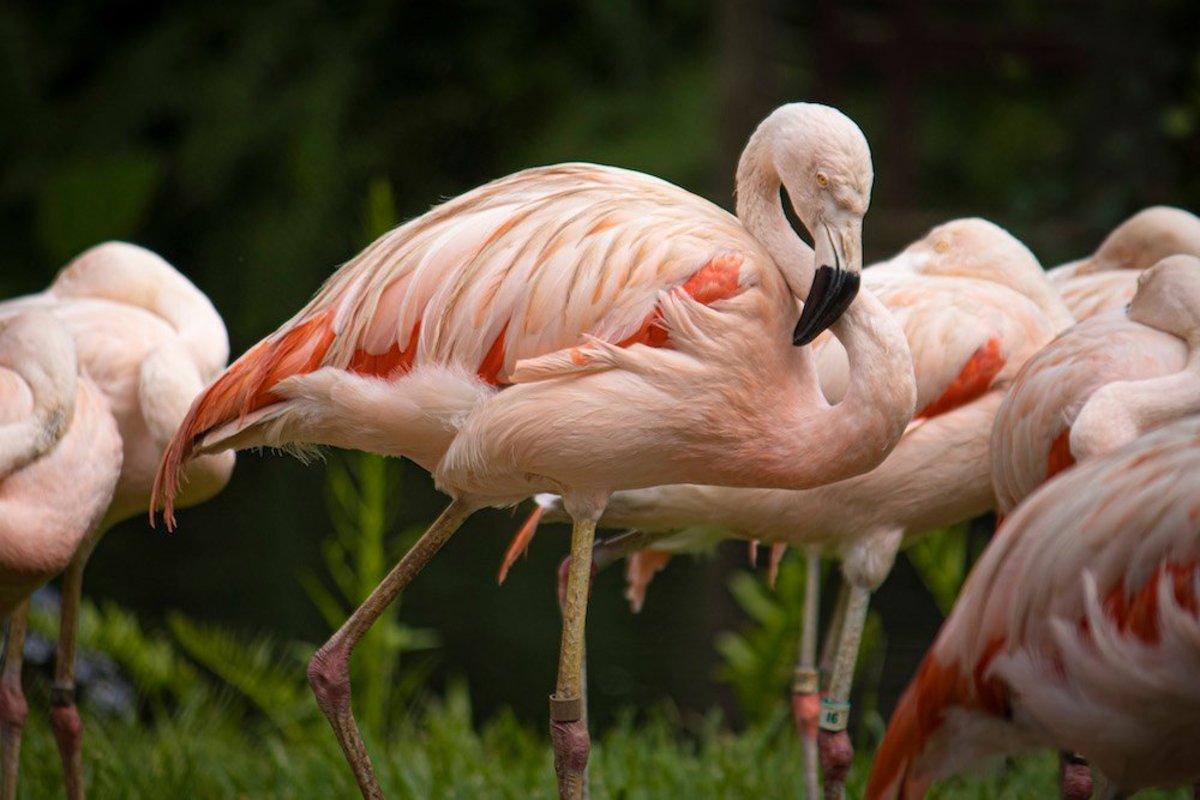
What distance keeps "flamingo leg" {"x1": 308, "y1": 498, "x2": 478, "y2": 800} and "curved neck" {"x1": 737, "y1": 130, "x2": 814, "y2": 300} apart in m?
0.77

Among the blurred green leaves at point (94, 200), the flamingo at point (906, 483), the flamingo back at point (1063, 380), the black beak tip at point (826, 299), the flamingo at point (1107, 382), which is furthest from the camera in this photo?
the blurred green leaves at point (94, 200)

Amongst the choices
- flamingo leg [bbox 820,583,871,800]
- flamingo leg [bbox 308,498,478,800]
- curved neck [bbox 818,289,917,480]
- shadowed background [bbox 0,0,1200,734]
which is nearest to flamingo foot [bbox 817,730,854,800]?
flamingo leg [bbox 820,583,871,800]

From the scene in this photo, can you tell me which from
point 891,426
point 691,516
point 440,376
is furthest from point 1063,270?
point 440,376

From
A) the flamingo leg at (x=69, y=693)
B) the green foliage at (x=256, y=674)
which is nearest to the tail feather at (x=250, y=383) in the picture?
the flamingo leg at (x=69, y=693)

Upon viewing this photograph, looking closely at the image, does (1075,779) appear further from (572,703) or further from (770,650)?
(770,650)

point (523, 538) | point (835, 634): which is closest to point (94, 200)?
point (523, 538)

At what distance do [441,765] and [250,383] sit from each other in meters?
1.36

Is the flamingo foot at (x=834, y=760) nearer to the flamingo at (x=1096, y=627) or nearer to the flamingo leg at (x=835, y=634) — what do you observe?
the flamingo leg at (x=835, y=634)

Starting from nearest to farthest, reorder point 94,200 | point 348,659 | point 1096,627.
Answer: point 1096,627
point 348,659
point 94,200

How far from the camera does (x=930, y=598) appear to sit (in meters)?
6.64

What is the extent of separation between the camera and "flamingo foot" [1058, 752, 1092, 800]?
3.26 m

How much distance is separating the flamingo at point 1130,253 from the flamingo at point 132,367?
203 cm

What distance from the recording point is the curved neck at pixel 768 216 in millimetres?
2949

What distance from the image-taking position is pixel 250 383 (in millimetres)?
3018
